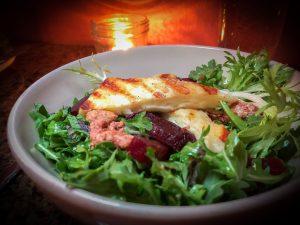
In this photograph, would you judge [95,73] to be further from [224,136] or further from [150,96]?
[224,136]

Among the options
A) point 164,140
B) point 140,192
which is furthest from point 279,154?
point 140,192

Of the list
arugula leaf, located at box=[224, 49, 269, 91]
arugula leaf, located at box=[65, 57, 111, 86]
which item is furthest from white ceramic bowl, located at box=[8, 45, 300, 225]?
arugula leaf, located at box=[224, 49, 269, 91]

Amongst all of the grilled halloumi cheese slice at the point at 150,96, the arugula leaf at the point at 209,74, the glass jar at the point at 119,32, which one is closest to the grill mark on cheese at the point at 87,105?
the grilled halloumi cheese slice at the point at 150,96

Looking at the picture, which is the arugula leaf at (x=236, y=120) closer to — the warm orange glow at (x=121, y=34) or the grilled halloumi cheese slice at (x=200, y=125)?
the grilled halloumi cheese slice at (x=200, y=125)

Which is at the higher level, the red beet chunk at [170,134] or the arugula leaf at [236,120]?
the red beet chunk at [170,134]

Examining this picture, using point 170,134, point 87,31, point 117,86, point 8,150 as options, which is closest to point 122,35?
point 87,31
